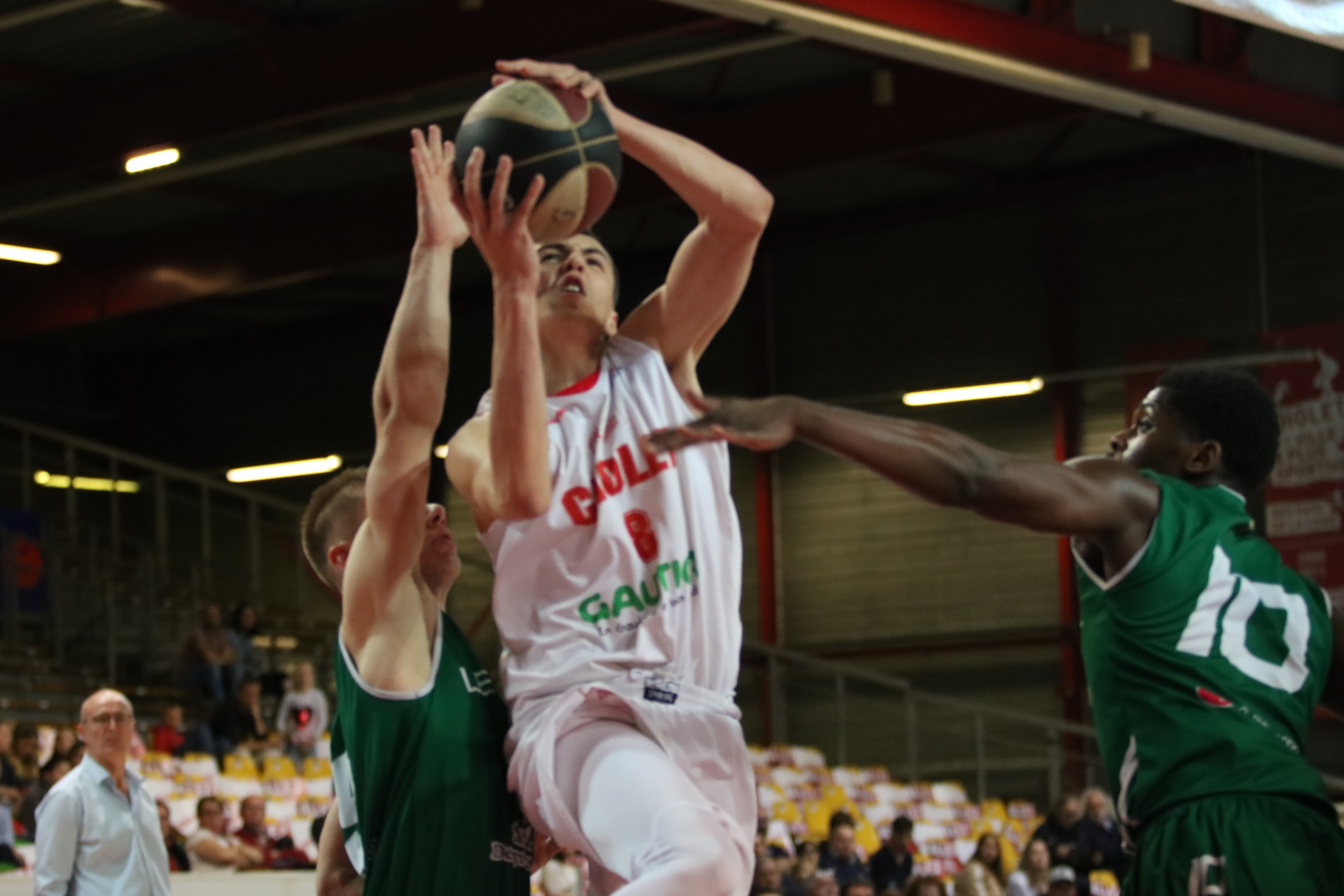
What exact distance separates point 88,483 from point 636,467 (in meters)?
22.9

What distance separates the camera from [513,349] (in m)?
4.09

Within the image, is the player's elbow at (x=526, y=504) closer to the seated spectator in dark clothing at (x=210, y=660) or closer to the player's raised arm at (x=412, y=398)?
the player's raised arm at (x=412, y=398)

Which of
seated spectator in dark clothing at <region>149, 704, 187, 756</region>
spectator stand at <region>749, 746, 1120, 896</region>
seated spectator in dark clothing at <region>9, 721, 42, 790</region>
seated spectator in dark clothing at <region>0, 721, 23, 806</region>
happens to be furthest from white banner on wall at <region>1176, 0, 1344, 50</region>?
seated spectator in dark clothing at <region>149, 704, 187, 756</region>

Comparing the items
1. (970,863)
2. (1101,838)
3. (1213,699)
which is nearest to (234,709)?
(970,863)

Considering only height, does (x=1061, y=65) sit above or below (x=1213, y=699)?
above

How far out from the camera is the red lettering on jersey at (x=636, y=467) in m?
4.45

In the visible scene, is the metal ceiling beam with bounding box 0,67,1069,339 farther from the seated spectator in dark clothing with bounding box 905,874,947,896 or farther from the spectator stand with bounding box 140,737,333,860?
the seated spectator in dark clothing with bounding box 905,874,947,896

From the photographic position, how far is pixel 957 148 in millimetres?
21297

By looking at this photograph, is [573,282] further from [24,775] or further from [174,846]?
[24,775]

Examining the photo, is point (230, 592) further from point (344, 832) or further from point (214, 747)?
point (344, 832)

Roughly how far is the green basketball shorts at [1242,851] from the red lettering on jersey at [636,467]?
1418mm

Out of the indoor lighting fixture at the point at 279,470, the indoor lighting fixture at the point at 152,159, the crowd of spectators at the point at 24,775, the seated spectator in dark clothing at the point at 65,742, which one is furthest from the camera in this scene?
the indoor lighting fixture at the point at 279,470

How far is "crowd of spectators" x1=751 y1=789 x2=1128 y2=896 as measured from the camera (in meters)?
13.0

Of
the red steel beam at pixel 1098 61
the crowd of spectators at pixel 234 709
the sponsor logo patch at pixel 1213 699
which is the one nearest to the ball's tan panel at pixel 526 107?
the sponsor logo patch at pixel 1213 699
